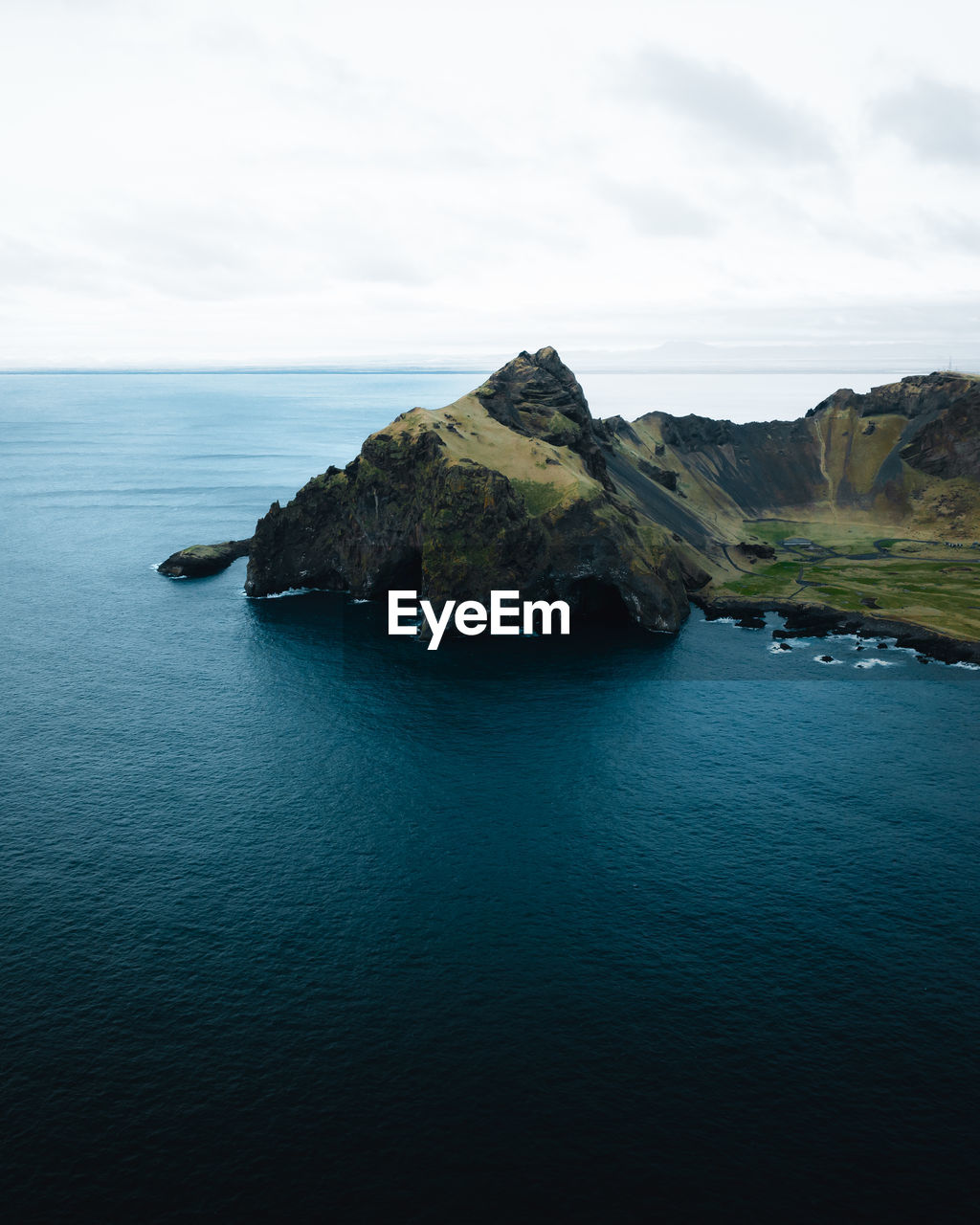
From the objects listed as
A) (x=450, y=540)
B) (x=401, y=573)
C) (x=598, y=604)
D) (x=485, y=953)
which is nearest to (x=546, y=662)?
(x=598, y=604)

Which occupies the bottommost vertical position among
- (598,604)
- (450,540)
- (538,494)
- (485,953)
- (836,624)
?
(485,953)

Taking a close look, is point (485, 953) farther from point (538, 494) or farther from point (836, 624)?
point (836, 624)

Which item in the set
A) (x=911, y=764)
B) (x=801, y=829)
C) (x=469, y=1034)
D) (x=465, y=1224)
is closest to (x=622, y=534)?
(x=911, y=764)

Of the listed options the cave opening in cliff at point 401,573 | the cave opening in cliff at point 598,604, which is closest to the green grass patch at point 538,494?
the cave opening in cliff at point 598,604

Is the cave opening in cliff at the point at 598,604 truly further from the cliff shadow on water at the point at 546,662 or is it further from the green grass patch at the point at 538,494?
the green grass patch at the point at 538,494

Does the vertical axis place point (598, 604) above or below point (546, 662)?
above

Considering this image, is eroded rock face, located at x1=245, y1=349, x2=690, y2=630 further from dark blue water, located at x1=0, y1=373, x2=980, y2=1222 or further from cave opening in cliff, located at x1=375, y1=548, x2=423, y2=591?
dark blue water, located at x1=0, y1=373, x2=980, y2=1222

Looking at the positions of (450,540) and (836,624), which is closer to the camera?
(450,540)
